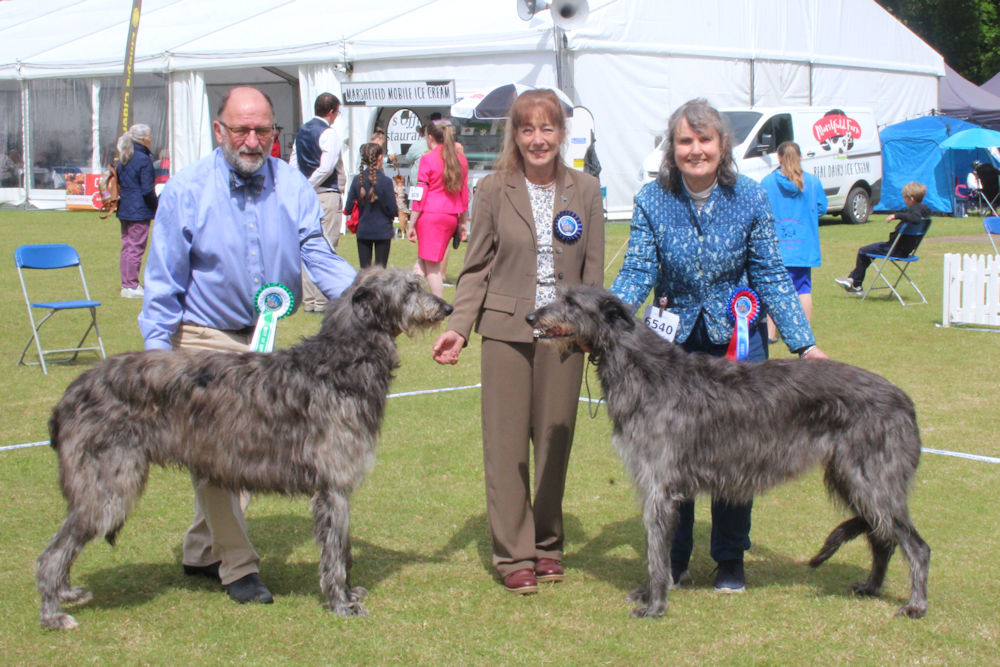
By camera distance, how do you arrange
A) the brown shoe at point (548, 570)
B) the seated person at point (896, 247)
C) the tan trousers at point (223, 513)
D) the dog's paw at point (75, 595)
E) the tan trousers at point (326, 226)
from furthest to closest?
the seated person at point (896, 247) → the tan trousers at point (326, 226) → the brown shoe at point (548, 570) → the tan trousers at point (223, 513) → the dog's paw at point (75, 595)

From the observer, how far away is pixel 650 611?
4312 mm

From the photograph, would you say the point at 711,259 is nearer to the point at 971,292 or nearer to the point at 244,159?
the point at 244,159

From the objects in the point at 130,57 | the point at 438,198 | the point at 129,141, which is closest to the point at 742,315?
the point at 438,198

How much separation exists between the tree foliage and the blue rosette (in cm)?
4320

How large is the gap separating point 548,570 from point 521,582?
0.72ft

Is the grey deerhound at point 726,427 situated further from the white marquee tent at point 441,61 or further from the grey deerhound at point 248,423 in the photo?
the white marquee tent at point 441,61

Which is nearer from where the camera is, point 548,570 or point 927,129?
point 548,570

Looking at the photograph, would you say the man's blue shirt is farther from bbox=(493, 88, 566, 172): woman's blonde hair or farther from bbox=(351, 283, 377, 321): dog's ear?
bbox=(493, 88, 566, 172): woman's blonde hair

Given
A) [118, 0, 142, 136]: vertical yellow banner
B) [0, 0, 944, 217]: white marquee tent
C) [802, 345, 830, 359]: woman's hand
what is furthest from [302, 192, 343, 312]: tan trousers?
[118, 0, 142, 136]: vertical yellow banner

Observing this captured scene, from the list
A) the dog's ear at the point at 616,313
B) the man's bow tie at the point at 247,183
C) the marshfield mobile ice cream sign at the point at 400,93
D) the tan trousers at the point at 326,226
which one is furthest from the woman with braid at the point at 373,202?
the marshfield mobile ice cream sign at the point at 400,93

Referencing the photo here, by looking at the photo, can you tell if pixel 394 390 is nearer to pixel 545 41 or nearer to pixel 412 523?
pixel 412 523

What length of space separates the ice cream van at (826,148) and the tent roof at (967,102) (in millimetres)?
7887

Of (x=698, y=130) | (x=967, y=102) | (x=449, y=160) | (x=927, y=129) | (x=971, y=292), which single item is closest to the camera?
(x=698, y=130)

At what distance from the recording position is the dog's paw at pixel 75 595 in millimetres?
4355
